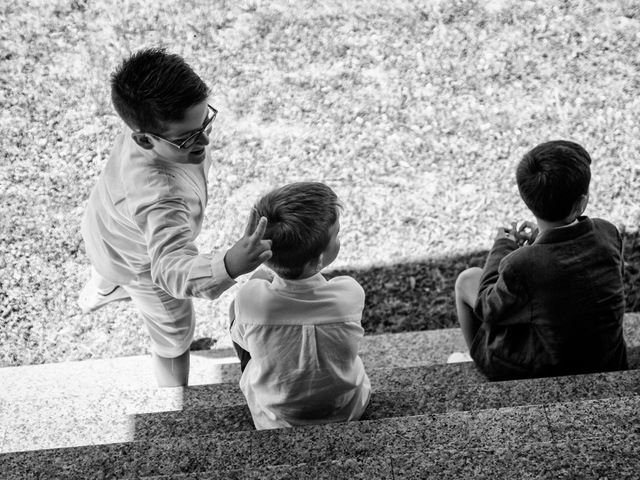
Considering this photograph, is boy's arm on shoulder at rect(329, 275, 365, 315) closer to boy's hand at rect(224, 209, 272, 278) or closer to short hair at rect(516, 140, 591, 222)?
boy's hand at rect(224, 209, 272, 278)

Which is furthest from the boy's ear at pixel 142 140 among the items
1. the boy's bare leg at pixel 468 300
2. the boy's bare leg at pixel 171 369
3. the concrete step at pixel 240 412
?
the boy's bare leg at pixel 468 300

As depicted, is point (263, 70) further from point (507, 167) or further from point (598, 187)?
point (598, 187)

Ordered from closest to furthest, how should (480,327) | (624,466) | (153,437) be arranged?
(624,466), (153,437), (480,327)

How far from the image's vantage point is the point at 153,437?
2.65m

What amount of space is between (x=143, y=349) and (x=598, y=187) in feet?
9.27

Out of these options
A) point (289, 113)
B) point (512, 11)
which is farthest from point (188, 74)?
point (512, 11)

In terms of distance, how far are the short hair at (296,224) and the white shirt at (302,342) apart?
9 centimetres

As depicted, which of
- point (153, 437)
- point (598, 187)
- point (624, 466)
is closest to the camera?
point (624, 466)

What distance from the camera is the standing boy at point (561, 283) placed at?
9.04ft

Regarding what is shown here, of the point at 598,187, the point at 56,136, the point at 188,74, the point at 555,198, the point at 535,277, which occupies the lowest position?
the point at 56,136

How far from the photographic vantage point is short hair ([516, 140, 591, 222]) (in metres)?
2.80

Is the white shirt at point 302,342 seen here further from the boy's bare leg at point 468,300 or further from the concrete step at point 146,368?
the concrete step at point 146,368

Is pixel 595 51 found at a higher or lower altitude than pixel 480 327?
higher

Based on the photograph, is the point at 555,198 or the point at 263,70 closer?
the point at 555,198
